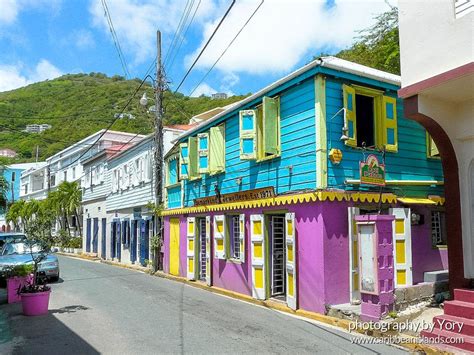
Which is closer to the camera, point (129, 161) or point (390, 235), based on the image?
point (390, 235)

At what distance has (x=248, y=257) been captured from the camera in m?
12.3

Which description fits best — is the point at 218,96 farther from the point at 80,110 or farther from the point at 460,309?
the point at 460,309

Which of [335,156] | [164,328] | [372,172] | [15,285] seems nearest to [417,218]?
[372,172]

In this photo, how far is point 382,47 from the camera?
61.5ft

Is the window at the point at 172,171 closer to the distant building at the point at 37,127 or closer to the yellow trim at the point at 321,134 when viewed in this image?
the yellow trim at the point at 321,134

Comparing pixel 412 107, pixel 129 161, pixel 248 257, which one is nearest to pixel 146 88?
pixel 129 161

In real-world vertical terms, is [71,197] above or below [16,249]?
above

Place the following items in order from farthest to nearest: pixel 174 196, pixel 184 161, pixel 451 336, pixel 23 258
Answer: pixel 174 196 → pixel 184 161 → pixel 23 258 → pixel 451 336

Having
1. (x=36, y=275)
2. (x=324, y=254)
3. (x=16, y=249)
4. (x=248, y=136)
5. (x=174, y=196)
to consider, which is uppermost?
(x=248, y=136)

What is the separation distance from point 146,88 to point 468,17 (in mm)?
18683

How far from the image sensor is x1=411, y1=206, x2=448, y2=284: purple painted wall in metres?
10.7

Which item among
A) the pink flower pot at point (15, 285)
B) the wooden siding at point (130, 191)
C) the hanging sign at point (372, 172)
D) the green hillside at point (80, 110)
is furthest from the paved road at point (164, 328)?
the green hillside at point (80, 110)

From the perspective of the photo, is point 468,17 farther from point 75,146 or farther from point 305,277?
point 75,146

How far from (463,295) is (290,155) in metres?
4.80
